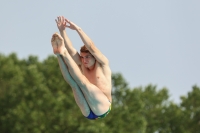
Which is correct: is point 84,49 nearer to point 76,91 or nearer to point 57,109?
point 76,91

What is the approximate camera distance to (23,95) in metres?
57.3

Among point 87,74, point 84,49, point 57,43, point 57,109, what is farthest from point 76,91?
point 57,109

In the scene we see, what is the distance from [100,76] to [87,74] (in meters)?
0.34

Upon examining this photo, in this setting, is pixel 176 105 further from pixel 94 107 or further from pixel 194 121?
pixel 94 107

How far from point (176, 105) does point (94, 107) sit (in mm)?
47376

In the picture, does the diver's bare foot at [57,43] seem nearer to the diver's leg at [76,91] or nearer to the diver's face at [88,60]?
the diver's leg at [76,91]

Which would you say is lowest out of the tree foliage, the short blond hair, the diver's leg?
the diver's leg

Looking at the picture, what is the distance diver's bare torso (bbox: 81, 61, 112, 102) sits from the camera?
1916 centimetres

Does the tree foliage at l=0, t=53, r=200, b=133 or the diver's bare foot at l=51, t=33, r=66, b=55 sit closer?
the diver's bare foot at l=51, t=33, r=66, b=55

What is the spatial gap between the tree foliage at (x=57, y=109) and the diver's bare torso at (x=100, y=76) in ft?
111

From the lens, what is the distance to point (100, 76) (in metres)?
19.2

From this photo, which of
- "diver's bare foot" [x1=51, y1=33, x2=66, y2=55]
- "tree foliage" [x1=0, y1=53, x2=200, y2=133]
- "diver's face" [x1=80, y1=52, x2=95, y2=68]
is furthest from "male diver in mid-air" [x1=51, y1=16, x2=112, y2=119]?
"tree foliage" [x1=0, y1=53, x2=200, y2=133]

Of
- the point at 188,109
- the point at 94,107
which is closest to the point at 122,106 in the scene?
the point at 188,109

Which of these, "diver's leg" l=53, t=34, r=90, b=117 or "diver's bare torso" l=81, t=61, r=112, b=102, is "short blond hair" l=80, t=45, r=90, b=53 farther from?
"diver's leg" l=53, t=34, r=90, b=117
